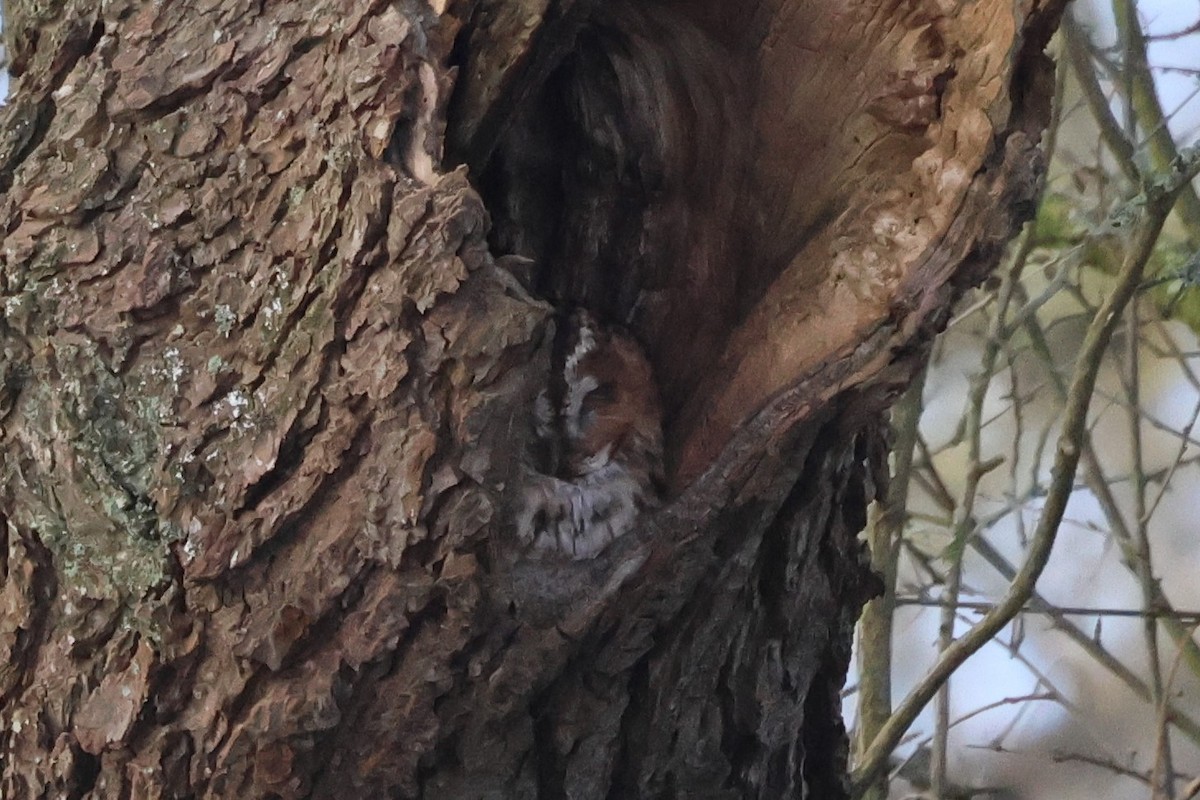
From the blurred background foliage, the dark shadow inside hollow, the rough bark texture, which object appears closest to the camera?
the rough bark texture

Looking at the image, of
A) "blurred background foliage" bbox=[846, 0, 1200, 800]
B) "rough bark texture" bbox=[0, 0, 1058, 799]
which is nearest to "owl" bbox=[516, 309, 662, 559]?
"rough bark texture" bbox=[0, 0, 1058, 799]

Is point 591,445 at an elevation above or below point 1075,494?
below

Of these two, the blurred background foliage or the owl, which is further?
the blurred background foliage

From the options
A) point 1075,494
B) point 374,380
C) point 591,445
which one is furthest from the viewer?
point 1075,494

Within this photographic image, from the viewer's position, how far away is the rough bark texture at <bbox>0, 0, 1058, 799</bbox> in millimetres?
546

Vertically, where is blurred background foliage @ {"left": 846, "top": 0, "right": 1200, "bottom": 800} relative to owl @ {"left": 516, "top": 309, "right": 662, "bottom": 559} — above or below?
above

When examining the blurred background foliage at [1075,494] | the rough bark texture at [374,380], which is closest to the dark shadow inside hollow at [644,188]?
the rough bark texture at [374,380]

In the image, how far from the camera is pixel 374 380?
545 mm

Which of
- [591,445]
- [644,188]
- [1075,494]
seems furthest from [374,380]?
[1075,494]

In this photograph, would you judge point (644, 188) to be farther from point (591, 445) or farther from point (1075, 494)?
point (1075, 494)

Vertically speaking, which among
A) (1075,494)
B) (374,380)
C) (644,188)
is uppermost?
(1075,494)

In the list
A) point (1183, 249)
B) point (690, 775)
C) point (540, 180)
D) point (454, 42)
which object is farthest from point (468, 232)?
point (1183, 249)

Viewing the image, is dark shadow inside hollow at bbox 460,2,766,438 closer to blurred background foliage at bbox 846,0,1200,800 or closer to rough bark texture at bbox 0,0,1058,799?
rough bark texture at bbox 0,0,1058,799

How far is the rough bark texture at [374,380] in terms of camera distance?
55 centimetres
